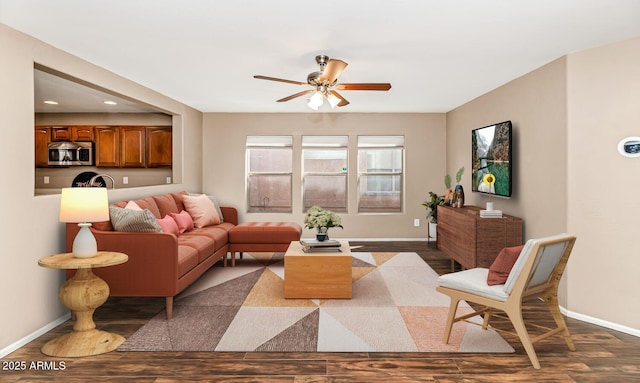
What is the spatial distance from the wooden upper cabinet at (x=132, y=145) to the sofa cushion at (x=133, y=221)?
3.65 m

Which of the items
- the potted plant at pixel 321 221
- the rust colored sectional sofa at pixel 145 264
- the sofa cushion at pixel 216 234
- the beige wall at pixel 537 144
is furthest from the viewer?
the sofa cushion at pixel 216 234

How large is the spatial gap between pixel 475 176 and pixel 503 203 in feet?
2.20

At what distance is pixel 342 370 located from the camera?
269 centimetres

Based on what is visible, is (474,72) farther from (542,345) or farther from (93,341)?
(93,341)

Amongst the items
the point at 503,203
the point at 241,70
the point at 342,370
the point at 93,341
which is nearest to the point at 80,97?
the point at 241,70

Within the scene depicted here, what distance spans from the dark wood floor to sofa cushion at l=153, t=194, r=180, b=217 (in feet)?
7.45

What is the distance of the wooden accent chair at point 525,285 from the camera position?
268cm

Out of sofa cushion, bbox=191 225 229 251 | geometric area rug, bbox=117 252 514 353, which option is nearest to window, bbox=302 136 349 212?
sofa cushion, bbox=191 225 229 251

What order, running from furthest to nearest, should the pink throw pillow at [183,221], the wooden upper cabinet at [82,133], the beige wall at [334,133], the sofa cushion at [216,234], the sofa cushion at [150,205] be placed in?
the beige wall at [334,133] → the wooden upper cabinet at [82,133] → the pink throw pillow at [183,221] → the sofa cushion at [216,234] → the sofa cushion at [150,205]

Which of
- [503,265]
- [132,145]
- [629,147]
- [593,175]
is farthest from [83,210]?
[132,145]

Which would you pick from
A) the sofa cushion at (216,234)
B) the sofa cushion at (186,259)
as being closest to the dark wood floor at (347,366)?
the sofa cushion at (186,259)

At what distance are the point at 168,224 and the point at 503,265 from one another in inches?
138

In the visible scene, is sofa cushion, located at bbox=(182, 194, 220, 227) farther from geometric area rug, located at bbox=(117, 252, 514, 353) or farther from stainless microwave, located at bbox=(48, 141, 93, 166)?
stainless microwave, located at bbox=(48, 141, 93, 166)

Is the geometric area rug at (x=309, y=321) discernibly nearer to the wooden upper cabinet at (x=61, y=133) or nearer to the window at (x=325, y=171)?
the window at (x=325, y=171)
